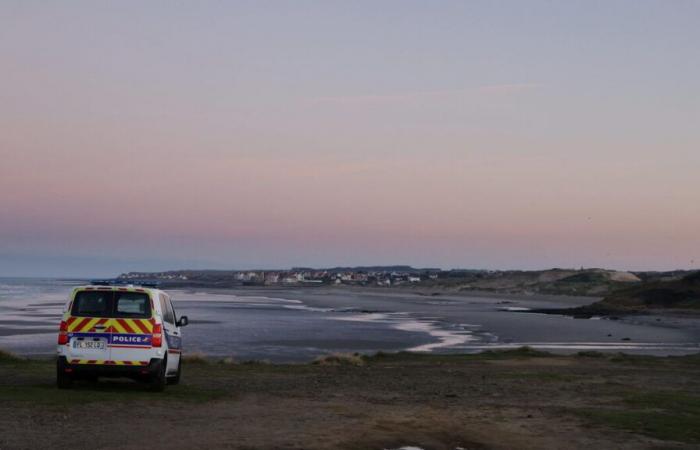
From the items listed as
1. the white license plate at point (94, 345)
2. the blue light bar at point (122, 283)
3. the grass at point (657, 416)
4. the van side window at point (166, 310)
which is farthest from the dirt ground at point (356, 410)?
the blue light bar at point (122, 283)

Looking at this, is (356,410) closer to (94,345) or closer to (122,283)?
(94,345)

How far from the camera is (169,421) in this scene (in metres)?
13.4

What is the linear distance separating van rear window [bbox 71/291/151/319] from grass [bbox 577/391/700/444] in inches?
317

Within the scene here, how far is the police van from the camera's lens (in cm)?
1600

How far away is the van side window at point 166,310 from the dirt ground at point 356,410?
137 centimetres

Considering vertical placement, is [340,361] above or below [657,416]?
below

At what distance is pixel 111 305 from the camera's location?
53.6 feet

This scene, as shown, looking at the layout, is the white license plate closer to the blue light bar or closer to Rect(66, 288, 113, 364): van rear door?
Rect(66, 288, 113, 364): van rear door

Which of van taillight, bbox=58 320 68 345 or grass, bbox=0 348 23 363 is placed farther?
grass, bbox=0 348 23 363

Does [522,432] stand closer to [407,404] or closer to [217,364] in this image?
[407,404]

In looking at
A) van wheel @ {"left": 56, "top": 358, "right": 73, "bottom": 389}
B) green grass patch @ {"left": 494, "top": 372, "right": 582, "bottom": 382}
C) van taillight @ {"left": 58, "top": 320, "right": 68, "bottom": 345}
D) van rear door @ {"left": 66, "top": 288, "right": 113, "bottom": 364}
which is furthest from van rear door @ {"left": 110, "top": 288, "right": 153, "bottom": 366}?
green grass patch @ {"left": 494, "top": 372, "right": 582, "bottom": 382}

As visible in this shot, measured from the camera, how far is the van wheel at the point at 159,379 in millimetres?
16392

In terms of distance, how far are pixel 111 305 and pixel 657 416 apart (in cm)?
976

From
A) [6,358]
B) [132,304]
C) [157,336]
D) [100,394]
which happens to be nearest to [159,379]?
[157,336]
